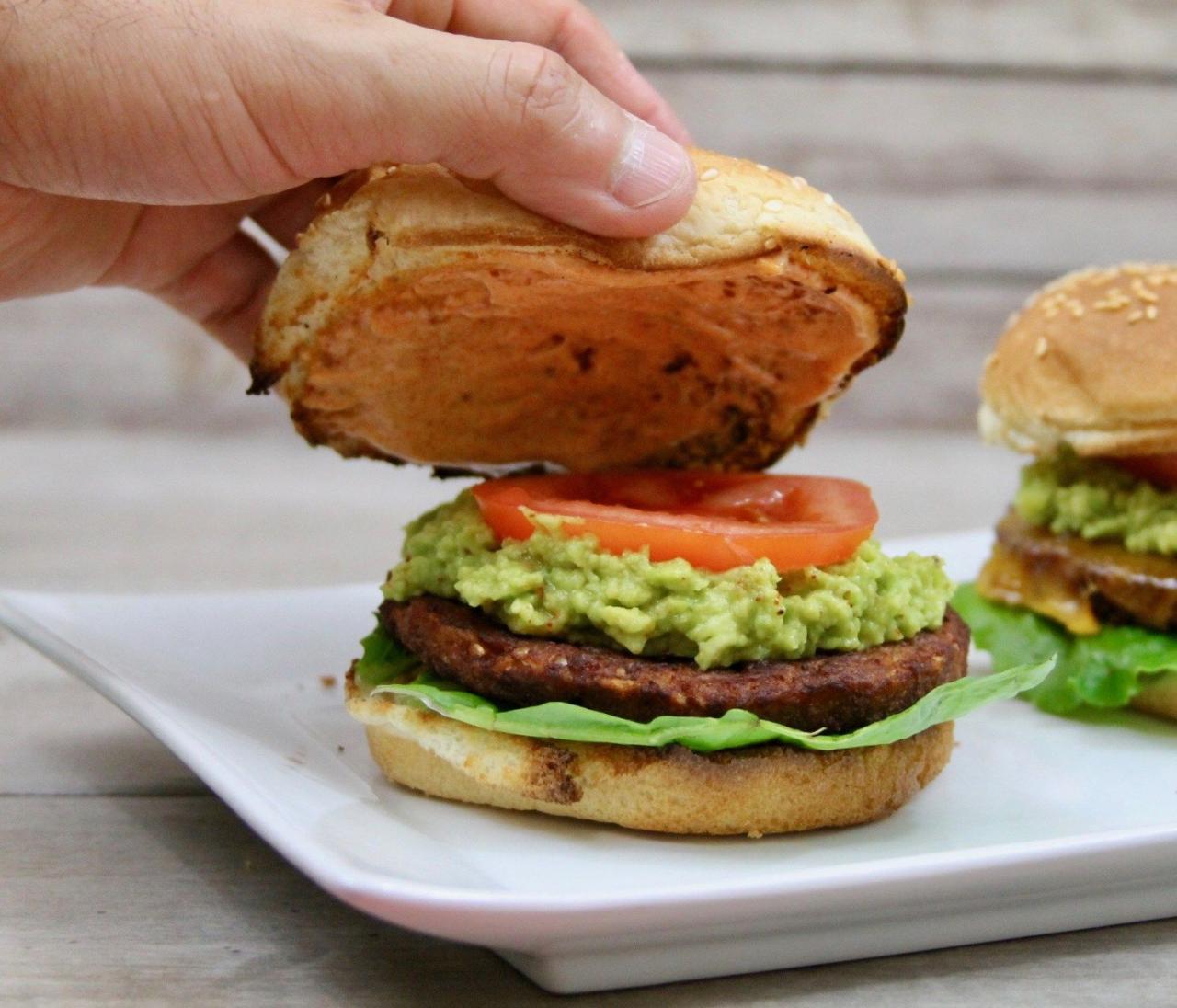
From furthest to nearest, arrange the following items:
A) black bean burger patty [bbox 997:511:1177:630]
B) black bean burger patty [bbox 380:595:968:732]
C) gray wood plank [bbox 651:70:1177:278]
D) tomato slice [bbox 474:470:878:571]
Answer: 1. gray wood plank [bbox 651:70:1177:278]
2. black bean burger patty [bbox 997:511:1177:630]
3. tomato slice [bbox 474:470:878:571]
4. black bean burger patty [bbox 380:595:968:732]

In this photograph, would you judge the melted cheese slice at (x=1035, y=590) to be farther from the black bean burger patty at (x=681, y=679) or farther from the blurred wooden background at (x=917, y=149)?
the blurred wooden background at (x=917, y=149)

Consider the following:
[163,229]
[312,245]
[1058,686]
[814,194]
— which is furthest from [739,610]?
[163,229]

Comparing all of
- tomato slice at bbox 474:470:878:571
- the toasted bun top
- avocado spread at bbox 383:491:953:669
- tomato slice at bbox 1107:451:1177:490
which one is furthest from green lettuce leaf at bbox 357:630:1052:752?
tomato slice at bbox 1107:451:1177:490

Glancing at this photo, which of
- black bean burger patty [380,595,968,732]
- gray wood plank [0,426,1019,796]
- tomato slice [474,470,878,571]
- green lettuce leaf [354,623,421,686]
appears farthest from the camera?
gray wood plank [0,426,1019,796]

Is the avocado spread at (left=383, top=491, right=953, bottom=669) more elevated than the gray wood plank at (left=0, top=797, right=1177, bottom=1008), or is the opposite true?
the avocado spread at (left=383, top=491, right=953, bottom=669)

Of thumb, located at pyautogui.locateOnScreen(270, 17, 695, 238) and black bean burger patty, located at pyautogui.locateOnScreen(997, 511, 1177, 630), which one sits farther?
black bean burger patty, located at pyautogui.locateOnScreen(997, 511, 1177, 630)

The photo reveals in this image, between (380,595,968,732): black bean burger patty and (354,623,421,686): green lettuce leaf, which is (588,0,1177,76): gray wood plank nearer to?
(354,623,421,686): green lettuce leaf

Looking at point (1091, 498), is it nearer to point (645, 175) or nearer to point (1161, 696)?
point (1161, 696)

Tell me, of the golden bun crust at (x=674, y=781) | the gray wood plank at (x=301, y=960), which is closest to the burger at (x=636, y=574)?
the golden bun crust at (x=674, y=781)
